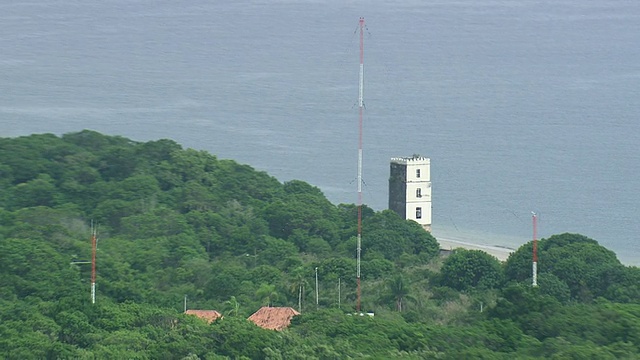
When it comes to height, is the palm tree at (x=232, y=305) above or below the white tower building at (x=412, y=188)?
below

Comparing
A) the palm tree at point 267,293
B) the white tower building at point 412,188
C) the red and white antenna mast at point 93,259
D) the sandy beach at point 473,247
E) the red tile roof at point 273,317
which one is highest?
the white tower building at point 412,188

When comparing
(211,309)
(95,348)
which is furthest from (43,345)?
(211,309)

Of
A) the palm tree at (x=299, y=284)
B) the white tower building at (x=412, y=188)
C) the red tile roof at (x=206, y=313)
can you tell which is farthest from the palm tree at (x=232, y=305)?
the white tower building at (x=412, y=188)

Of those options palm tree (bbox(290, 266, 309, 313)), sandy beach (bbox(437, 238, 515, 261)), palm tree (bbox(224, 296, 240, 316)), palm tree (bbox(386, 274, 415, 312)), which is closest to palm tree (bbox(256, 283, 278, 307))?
palm tree (bbox(290, 266, 309, 313))

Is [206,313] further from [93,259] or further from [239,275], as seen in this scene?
[239,275]

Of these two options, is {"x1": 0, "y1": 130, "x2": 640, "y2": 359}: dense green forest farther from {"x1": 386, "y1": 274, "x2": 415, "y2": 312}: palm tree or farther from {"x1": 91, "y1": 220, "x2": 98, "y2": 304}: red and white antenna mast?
{"x1": 91, "y1": 220, "x2": 98, "y2": 304}: red and white antenna mast

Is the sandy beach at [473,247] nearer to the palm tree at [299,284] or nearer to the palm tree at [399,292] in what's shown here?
the palm tree at [299,284]
